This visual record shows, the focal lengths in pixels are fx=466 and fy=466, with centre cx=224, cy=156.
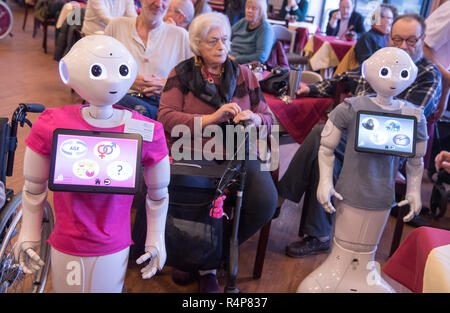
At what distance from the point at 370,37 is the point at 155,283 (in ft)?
9.91

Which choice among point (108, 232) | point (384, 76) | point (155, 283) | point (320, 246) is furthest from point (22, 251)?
point (320, 246)

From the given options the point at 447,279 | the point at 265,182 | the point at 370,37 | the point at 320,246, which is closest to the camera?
the point at 447,279

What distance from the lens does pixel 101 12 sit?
3.93m

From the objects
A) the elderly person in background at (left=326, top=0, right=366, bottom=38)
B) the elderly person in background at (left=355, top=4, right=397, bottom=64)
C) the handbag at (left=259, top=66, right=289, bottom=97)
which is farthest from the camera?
the elderly person in background at (left=326, top=0, right=366, bottom=38)

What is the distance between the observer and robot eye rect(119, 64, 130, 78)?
49.2 inches

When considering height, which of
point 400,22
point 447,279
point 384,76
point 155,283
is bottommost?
point 155,283

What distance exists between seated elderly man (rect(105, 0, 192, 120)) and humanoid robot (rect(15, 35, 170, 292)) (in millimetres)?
1435

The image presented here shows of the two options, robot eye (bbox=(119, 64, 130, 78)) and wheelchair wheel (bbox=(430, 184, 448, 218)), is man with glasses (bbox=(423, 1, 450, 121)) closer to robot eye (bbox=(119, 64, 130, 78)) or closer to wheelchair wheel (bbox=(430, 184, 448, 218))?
wheelchair wheel (bbox=(430, 184, 448, 218))

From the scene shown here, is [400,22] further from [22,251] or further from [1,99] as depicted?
[1,99]

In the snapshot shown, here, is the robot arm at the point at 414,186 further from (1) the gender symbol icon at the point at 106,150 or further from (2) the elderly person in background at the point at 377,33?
(2) the elderly person in background at the point at 377,33

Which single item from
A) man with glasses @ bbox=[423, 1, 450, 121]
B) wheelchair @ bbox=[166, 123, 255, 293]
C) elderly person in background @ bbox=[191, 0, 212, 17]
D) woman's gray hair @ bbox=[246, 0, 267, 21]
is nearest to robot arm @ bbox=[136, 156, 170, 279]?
wheelchair @ bbox=[166, 123, 255, 293]

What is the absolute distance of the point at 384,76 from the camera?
1641mm

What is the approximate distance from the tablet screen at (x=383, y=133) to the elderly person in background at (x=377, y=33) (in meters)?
2.55

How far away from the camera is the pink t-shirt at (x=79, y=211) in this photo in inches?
49.1
